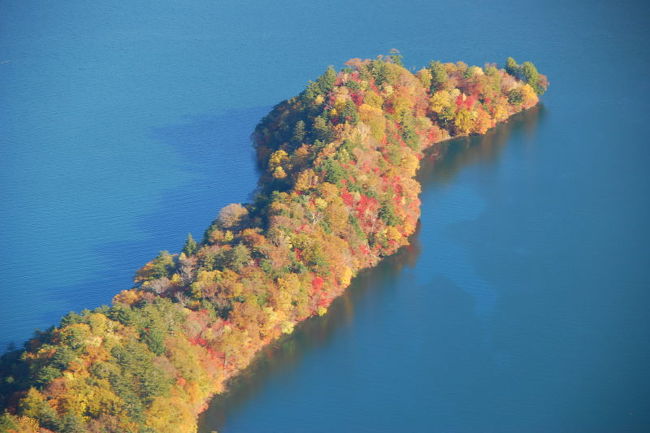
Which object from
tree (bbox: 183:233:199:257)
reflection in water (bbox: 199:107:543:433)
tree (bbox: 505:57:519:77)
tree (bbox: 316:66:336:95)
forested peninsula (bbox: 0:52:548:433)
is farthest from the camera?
tree (bbox: 505:57:519:77)

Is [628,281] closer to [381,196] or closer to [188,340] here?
[381,196]

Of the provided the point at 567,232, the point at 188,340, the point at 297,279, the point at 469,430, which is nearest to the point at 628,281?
the point at 567,232

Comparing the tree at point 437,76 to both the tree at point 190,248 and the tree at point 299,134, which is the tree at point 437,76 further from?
the tree at point 190,248

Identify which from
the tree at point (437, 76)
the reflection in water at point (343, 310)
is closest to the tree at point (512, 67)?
the reflection in water at point (343, 310)

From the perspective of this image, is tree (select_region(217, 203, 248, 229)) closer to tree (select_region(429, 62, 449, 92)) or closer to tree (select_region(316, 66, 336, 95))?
tree (select_region(316, 66, 336, 95))

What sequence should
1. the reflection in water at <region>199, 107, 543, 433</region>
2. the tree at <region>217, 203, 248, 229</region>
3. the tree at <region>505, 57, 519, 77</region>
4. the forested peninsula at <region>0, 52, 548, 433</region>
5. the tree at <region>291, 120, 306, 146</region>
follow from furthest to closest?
the tree at <region>505, 57, 519, 77</region> → the tree at <region>291, 120, 306, 146</region> → the tree at <region>217, 203, 248, 229</region> → the reflection in water at <region>199, 107, 543, 433</region> → the forested peninsula at <region>0, 52, 548, 433</region>

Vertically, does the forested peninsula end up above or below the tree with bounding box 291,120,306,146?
below

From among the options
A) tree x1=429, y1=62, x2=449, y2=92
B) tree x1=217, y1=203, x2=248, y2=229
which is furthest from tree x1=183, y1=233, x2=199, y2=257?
tree x1=429, y1=62, x2=449, y2=92
